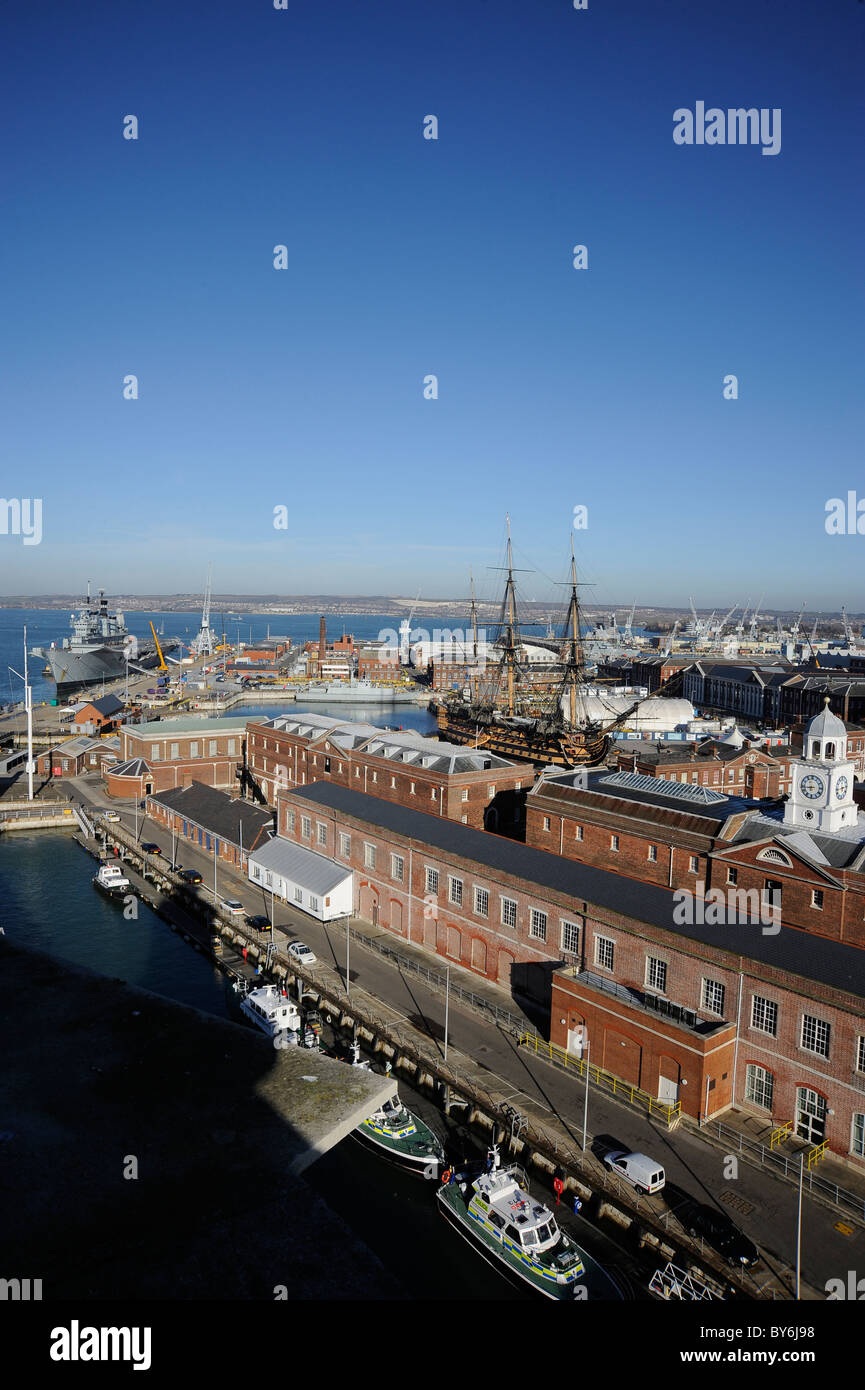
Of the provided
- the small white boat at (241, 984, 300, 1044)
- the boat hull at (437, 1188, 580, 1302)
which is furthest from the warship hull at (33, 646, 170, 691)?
the boat hull at (437, 1188, 580, 1302)

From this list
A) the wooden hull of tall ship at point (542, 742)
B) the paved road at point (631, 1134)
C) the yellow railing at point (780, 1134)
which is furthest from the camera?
the wooden hull of tall ship at point (542, 742)

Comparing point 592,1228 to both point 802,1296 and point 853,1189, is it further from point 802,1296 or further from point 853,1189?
point 853,1189

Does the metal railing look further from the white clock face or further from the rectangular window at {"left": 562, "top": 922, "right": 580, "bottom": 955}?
the white clock face

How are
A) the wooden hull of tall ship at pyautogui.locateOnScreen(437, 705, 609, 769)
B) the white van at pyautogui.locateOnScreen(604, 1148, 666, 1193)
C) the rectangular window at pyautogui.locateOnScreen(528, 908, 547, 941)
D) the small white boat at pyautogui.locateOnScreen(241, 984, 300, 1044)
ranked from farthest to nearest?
the wooden hull of tall ship at pyautogui.locateOnScreen(437, 705, 609, 769), the rectangular window at pyautogui.locateOnScreen(528, 908, 547, 941), the small white boat at pyautogui.locateOnScreen(241, 984, 300, 1044), the white van at pyautogui.locateOnScreen(604, 1148, 666, 1193)

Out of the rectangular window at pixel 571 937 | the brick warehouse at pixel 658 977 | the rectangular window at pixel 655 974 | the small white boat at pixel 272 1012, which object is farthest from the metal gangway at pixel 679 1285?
the small white boat at pixel 272 1012

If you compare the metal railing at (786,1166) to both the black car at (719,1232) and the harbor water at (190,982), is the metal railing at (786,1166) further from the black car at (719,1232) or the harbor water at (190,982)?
the harbor water at (190,982)

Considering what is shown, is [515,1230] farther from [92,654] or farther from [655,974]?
[92,654]

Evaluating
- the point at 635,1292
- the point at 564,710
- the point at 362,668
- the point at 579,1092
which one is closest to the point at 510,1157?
the point at 579,1092
